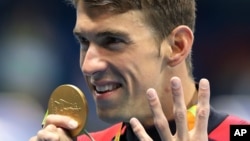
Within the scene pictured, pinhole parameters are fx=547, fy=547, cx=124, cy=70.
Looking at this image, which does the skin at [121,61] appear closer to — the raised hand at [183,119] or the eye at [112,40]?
the eye at [112,40]

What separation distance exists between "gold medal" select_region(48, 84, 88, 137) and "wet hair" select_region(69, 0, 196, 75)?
267 millimetres

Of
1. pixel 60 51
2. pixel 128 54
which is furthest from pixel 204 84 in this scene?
pixel 60 51

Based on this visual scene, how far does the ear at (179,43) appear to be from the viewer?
1726mm

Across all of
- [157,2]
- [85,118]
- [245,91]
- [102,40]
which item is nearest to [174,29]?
[157,2]

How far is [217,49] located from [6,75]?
134cm

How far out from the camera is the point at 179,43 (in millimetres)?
1733

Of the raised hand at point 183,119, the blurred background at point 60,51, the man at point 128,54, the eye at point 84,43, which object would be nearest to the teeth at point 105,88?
the man at point 128,54

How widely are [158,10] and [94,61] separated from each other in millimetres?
262

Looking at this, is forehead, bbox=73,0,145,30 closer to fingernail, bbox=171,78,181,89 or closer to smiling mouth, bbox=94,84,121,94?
smiling mouth, bbox=94,84,121,94

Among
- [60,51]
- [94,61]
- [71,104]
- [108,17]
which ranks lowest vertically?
[60,51]

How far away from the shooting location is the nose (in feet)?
5.37

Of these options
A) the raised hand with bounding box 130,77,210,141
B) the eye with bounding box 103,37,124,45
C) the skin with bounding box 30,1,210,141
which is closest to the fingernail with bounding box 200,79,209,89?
the raised hand with bounding box 130,77,210,141

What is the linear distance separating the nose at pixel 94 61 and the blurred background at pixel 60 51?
1674 mm

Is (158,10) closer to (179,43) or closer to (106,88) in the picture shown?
(179,43)
